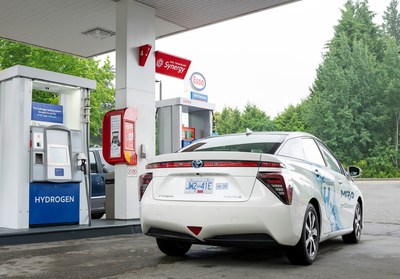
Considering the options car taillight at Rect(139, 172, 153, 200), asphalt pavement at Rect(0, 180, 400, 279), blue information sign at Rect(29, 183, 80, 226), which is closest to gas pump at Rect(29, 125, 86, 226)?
blue information sign at Rect(29, 183, 80, 226)

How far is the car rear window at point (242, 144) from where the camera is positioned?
5715 mm

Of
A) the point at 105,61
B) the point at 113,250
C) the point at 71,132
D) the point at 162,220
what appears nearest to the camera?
the point at 162,220

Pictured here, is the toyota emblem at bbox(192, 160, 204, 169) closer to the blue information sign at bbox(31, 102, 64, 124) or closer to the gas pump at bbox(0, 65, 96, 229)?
the gas pump at bbox(0, 65, 96, 229)

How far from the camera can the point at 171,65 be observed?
11.4m

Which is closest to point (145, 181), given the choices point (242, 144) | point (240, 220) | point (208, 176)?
point (208, 176)

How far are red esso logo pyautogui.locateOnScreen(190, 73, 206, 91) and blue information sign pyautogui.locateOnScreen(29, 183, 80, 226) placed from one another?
5.04 metres

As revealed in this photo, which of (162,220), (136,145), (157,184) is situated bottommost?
(162,220)

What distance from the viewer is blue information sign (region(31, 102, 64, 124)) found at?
8370mm

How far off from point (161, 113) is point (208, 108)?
1.33m

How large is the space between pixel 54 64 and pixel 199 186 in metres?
22.8

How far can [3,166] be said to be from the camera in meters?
8.28

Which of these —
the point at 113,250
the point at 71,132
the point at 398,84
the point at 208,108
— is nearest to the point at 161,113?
the point at 208,108

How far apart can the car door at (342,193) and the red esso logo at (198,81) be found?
19.9 feet

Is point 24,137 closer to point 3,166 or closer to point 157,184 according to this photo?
point 3,166
